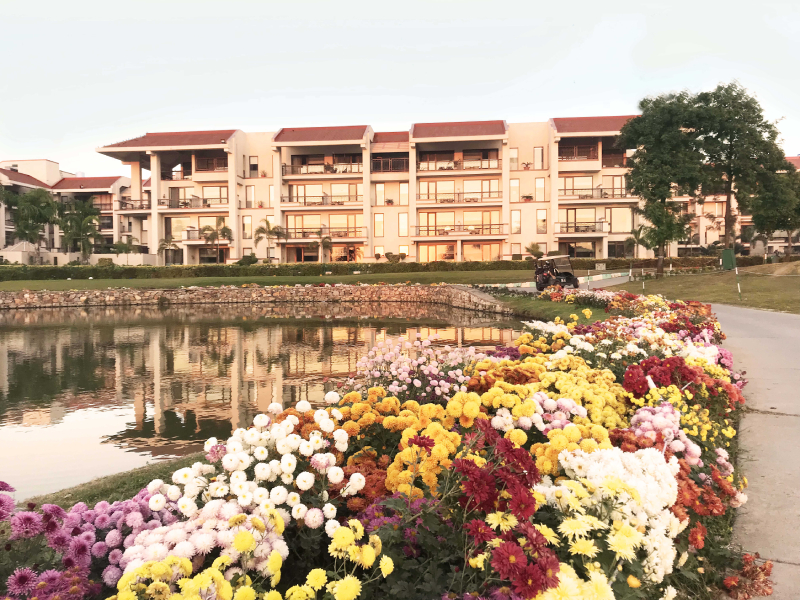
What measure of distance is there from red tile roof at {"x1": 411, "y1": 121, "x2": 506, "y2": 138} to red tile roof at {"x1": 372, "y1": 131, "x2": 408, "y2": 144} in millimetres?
2334

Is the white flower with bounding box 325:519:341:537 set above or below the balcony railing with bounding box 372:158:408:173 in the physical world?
below

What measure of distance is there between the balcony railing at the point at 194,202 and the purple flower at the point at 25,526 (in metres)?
55.5

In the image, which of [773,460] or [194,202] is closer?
[773,460]

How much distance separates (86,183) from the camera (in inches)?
2928

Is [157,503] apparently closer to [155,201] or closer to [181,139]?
[155,201]

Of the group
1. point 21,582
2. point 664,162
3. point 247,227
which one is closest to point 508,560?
point 21,582

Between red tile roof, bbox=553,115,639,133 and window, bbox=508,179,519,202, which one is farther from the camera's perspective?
window, bbox=508,179,519,202

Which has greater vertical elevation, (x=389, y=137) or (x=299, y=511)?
(x=389, y=137)

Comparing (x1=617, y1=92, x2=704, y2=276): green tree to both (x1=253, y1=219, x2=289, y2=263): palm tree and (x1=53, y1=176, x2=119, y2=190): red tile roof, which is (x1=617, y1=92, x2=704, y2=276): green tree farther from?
(x1=53, y1=176, x2=119, y2=190): red tile roof

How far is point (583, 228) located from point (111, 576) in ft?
173

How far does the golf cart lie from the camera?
26.6 m

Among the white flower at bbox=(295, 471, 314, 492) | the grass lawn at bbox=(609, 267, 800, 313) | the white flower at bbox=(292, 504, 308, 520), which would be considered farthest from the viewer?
the grass lawn at bbox=(609, 267, 800, 313)

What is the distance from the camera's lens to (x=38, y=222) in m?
64.6

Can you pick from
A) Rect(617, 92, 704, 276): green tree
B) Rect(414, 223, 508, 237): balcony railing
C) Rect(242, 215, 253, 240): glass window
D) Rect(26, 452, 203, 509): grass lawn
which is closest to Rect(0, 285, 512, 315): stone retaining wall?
Rect(617, 92, 704, 276): green tree
